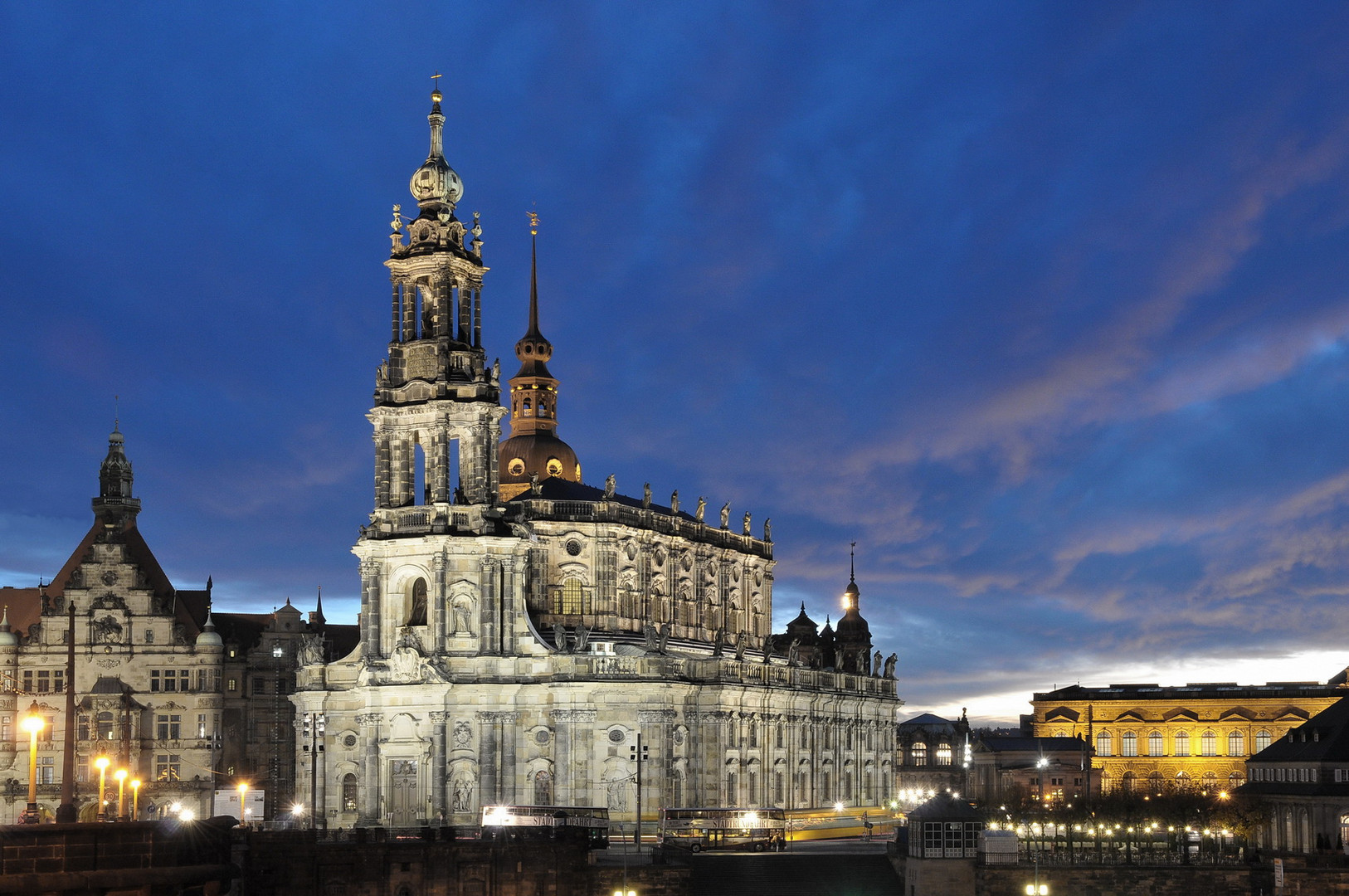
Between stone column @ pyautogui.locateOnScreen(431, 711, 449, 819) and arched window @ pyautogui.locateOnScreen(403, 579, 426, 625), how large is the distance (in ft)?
20.2

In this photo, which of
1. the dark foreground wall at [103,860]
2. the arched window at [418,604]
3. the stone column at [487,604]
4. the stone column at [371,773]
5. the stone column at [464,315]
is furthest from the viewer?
the stone column at [464,315]

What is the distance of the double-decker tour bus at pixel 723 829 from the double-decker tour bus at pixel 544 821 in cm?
304

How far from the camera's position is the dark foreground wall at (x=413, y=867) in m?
70.6

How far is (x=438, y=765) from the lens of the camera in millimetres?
87000

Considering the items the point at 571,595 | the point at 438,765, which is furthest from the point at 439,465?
the point at 438,765

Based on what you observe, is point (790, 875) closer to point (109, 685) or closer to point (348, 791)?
point (348, 791)

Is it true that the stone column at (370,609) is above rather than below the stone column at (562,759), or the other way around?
above

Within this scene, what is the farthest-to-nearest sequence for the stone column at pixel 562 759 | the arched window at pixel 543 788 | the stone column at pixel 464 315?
1. the stone column at pixel 464 315
2. the arched window at pixel 543 788
3. the stone column at pixel 562 759

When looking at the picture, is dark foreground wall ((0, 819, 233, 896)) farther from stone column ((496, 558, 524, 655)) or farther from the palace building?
the palace building

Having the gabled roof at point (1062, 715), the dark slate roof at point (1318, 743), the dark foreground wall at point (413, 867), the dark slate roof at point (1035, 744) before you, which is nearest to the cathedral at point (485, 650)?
the dark foreground wall at point (413, 867)

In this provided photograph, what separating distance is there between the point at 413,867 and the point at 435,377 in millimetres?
29639

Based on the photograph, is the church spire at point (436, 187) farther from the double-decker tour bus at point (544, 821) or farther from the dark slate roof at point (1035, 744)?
the dark slate roof at point (1035, 744)

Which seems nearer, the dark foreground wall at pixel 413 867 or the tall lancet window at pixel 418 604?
the dark foreground wall at pixel 413 867

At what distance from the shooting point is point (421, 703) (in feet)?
287
